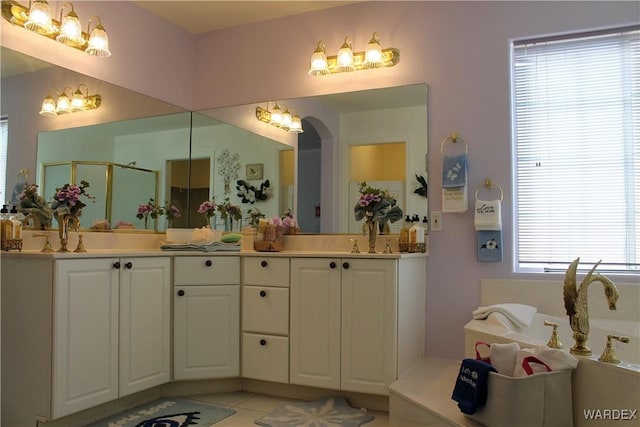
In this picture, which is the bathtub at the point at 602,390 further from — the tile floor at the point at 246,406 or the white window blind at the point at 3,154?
the white window blind at the point at 3,154

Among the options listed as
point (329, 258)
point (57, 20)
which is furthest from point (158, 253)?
point (57, 20)

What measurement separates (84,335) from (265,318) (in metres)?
1.02

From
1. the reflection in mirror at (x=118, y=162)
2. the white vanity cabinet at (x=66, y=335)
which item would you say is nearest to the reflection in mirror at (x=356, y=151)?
the reflection in mirror at (x=118, y=162)

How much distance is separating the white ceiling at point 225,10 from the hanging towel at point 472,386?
254cm

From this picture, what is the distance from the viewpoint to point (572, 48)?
300 centimetres

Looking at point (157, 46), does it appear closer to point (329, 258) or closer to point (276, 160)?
point (276, 160)

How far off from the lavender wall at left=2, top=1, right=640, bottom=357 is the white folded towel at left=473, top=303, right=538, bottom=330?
0.26 meters

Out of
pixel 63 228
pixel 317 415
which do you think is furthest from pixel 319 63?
pixel 317 415

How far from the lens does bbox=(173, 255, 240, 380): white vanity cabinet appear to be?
120 inches

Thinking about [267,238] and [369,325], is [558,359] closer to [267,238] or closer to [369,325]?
[369,325]

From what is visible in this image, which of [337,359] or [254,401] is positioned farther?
[254,401]

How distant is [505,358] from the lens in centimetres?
204

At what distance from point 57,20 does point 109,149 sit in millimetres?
788

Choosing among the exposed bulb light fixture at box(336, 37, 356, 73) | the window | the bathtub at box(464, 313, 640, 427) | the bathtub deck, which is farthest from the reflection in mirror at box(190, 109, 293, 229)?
the bathtub at box(464, 313, 640, 427)
